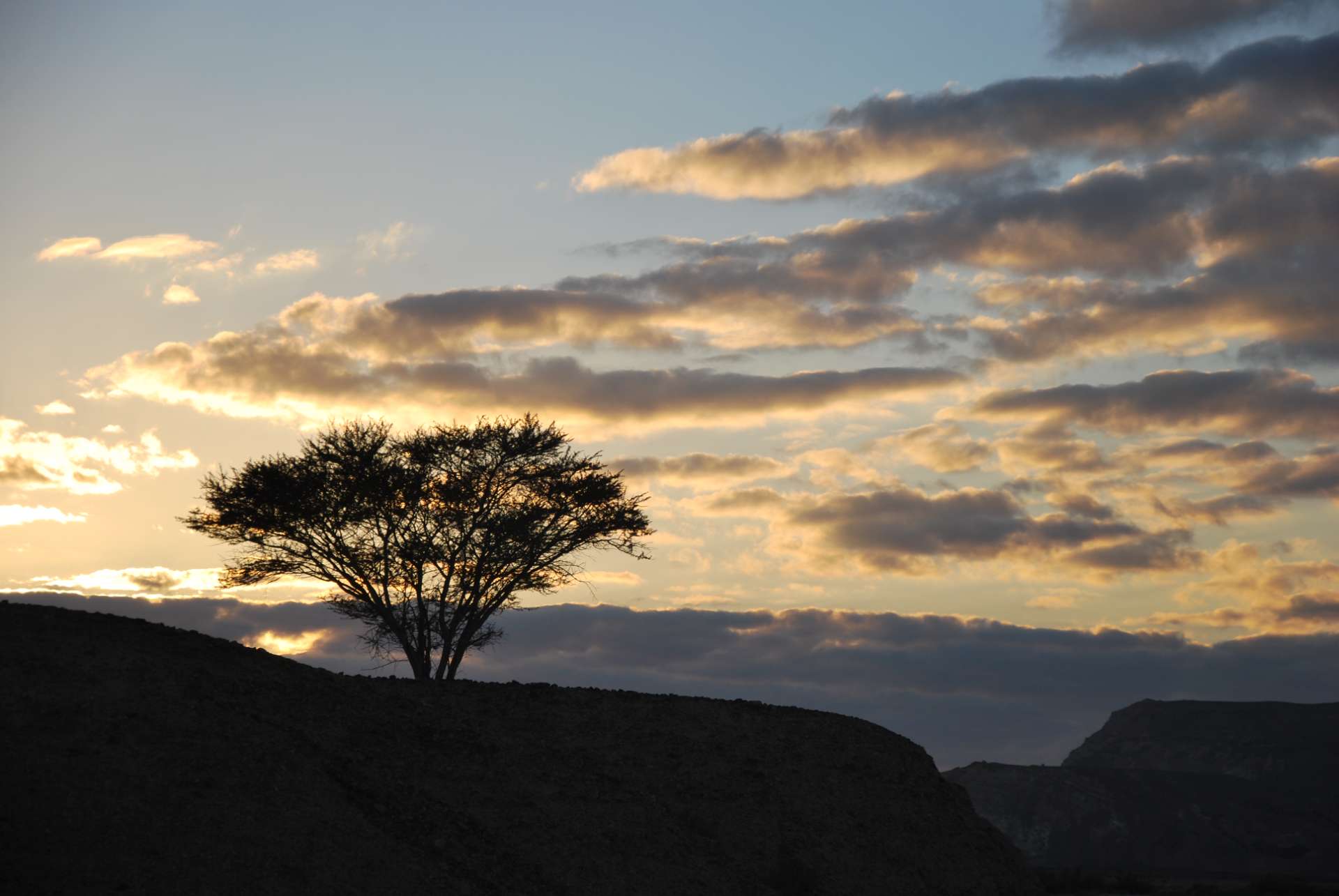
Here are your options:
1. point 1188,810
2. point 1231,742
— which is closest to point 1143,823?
point 1188,810

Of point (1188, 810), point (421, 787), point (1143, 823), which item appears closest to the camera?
point (421, 787)

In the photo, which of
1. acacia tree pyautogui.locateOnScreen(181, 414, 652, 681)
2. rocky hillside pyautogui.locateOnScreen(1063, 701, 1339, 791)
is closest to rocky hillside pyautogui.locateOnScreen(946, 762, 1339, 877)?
rocky hillside pyautogui.locateOnScreen(1063, 701, 1339, 791)

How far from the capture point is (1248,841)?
137125mm

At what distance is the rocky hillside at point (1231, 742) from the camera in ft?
536

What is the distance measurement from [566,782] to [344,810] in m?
8.03

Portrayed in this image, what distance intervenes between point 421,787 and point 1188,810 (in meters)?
130

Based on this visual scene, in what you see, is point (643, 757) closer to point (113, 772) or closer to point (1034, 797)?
point (113, 772)

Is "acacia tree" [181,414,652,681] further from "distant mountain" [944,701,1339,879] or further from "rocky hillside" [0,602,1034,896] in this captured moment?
"distant mountain" [944,701,1339,879]

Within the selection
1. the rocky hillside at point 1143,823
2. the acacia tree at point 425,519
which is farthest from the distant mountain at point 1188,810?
the acacia tree at point 425,519

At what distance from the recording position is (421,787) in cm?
3278

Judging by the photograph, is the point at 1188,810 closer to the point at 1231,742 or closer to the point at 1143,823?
the point at 1143,823

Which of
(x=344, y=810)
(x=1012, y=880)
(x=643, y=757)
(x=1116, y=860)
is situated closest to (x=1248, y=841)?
(x=1116, y=860)

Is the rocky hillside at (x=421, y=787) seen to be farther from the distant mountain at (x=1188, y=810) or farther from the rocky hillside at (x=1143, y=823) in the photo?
the rocky hillside at (x=1143, y=823)

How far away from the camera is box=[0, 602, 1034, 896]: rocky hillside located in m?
25.8
